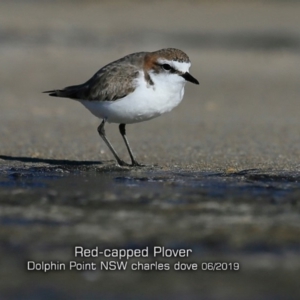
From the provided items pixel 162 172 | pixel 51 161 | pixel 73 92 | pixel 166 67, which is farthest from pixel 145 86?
pixel 51 161

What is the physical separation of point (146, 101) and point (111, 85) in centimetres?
39

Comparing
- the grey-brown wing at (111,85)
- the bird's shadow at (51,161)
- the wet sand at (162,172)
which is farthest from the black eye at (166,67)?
the bird's shadow at (51,161)

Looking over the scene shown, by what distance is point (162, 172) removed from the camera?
651cm

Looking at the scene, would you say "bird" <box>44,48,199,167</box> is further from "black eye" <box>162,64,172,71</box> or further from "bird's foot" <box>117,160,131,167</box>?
"bird's foot" <box>117,160,131,167</box>

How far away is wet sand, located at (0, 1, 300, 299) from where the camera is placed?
12.7ft

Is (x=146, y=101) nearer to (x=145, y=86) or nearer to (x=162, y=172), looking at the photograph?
(x=145, y=86)

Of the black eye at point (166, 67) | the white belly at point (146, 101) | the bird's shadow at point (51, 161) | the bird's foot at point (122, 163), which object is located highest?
the black eye at point (166, 67)

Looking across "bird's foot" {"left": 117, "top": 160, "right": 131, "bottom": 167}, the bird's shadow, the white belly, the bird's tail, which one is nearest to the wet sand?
the bird's shadow

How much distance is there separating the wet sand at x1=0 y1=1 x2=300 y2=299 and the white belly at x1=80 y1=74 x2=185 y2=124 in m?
0.48

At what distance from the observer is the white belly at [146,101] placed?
259 inches

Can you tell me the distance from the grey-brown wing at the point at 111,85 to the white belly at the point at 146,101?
0.19ft

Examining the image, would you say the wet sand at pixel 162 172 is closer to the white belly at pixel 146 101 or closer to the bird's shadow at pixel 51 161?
the bird's shadow at pixel 51 161

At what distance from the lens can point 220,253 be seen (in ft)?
13.6

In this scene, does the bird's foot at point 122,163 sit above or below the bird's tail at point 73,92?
below
